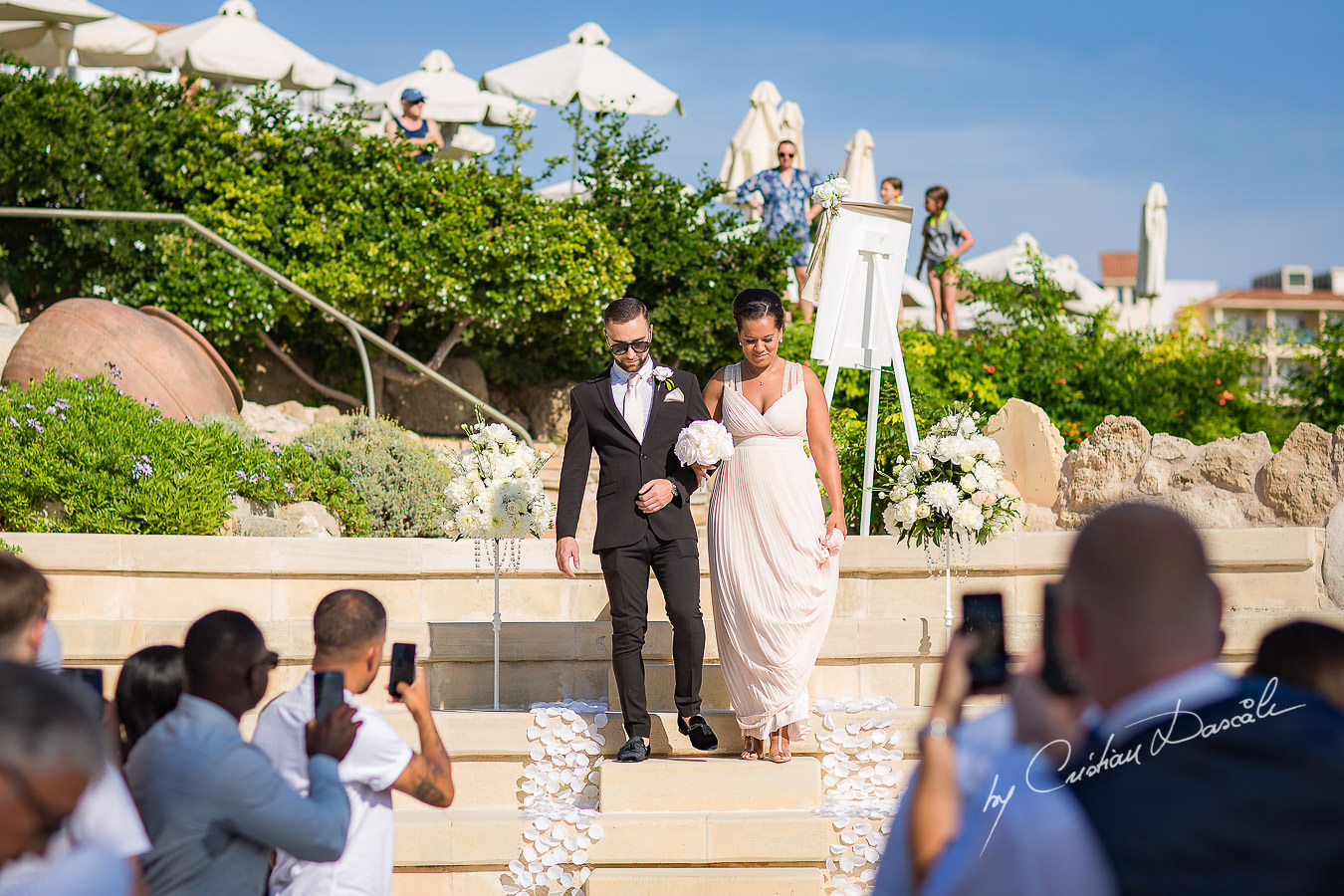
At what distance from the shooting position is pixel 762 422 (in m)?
5.19

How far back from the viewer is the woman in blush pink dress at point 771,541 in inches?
199

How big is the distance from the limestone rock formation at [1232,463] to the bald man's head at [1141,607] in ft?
22.1

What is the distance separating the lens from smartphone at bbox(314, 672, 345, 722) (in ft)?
8.08

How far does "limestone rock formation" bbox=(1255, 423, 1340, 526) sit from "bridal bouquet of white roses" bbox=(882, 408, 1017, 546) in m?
2.60

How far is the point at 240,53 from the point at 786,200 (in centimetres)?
744

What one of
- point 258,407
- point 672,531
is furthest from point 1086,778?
point 258,407

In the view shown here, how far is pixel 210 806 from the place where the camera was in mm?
2359

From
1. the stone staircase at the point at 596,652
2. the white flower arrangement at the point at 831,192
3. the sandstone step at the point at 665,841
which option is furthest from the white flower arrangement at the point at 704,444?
the white flower arrangement at the point at 831,192

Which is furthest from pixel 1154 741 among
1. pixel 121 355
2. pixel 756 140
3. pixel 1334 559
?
pixel 756 140

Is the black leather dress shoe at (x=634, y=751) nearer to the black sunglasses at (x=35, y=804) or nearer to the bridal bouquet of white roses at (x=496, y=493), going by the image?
the bridal bouquet of white roses at (x=496, y=493)

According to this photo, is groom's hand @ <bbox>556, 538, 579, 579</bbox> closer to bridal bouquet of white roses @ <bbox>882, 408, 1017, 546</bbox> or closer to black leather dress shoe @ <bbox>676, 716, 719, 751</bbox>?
black leather dress shoe @ <bbox>676, 716, 719, 751</bbox>

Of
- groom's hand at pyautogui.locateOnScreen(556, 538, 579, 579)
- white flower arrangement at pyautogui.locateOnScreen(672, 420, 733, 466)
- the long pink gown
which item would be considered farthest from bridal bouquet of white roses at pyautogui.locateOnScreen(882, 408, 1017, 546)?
groom's hand at pyautogui.locateOnScreen(556, 538, 579, 579)

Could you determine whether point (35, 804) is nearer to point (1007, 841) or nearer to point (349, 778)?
point (349, 778)

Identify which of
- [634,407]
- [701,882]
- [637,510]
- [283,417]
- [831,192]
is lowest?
[701,882]
